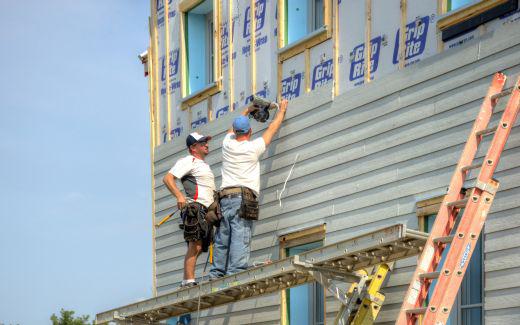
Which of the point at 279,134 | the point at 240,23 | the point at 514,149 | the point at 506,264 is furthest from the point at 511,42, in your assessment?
the point at 240,23

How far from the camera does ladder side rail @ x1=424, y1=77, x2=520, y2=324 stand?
9484 millimetres

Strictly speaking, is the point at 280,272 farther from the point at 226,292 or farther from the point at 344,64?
the point at 344,64

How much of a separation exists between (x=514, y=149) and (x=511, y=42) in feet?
3.45

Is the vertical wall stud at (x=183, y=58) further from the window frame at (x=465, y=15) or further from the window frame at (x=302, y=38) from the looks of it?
the window frame at (x=465, y=15)

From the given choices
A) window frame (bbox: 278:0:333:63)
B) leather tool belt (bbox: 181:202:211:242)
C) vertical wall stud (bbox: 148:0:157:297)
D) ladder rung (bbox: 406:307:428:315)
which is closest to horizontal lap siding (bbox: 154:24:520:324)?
window frame (bbox: 278:0:333:63)

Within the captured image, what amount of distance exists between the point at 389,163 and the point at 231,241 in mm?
2236

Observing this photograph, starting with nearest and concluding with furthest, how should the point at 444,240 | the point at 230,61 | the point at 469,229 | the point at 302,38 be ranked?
the point at 469,229
the point at 444,240
the point at 302,38
the point at 230,61

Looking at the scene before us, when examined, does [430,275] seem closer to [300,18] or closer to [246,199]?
[246,199]

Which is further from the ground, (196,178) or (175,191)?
(196,178)

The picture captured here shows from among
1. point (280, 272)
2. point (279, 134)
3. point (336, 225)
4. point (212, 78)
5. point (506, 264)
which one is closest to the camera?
point (506, 264)

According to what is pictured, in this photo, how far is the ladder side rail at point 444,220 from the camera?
32.1 ft

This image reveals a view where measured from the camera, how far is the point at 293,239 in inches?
557

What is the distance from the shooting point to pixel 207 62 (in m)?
17.3

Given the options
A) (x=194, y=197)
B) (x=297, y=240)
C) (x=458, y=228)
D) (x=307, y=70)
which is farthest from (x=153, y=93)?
(x=458, y=228)
